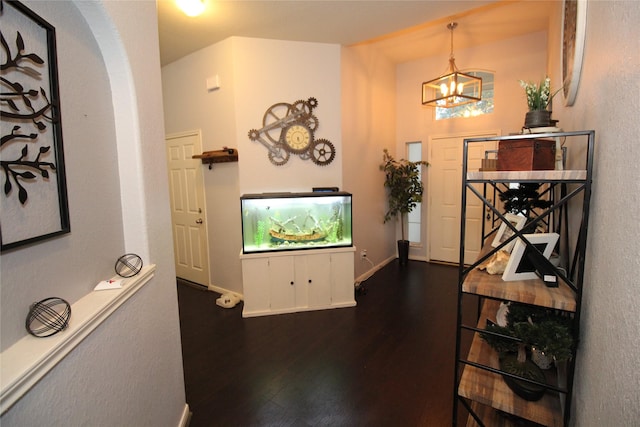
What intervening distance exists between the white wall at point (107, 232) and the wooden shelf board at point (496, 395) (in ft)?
4.76

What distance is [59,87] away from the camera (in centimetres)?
91

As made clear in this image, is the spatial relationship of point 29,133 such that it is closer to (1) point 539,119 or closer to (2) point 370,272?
(1) point 539,119

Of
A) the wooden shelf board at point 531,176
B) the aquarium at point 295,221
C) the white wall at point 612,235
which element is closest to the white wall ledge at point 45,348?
the white wall at point 612,235

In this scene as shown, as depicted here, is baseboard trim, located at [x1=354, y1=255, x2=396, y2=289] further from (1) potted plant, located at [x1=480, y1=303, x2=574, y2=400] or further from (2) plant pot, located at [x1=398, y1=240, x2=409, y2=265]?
(1) potted plant, located at [x1=480, y1=303, x2=574, y2=400]

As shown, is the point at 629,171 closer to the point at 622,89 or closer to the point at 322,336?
the point at 622,89

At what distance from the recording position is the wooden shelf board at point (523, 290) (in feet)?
3.58

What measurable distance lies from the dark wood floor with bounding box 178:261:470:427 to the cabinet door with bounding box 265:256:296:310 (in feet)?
0.53

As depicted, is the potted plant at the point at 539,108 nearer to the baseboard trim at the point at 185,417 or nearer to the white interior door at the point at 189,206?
the baseboard trim at the point at 185,417

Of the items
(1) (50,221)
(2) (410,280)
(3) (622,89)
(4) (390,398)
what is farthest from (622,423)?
(2) (410,280)

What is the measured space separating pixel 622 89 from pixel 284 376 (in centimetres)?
230

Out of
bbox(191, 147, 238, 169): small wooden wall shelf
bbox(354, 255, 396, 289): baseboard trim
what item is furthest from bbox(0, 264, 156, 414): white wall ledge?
bbox(354, 255, 396, 289): baseboard trim

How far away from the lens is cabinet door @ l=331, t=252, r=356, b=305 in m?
3.20

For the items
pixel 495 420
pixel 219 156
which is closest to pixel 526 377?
pixel 495 420

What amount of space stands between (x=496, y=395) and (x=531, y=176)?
0.98 m
